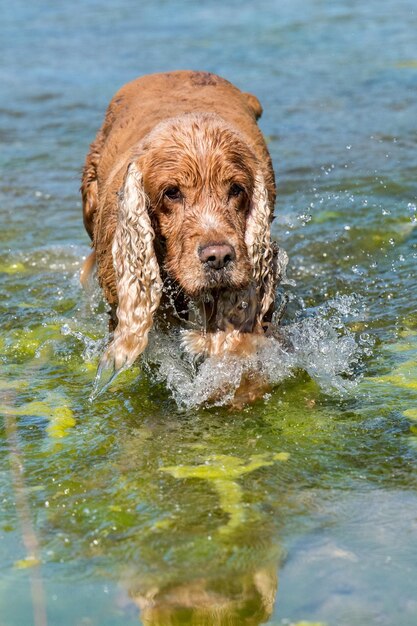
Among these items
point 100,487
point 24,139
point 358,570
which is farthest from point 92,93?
point 358,570

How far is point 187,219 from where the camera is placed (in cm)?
534

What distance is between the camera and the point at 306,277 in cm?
772

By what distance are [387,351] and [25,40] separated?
43.2 ft

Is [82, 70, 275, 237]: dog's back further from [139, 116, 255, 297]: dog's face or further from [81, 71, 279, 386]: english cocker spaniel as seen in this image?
[139, 116, 255, 297]: dog's face

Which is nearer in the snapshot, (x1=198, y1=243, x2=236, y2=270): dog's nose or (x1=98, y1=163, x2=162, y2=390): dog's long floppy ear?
(x1=198, y1=243, x2=236, y2=270): dog's nose

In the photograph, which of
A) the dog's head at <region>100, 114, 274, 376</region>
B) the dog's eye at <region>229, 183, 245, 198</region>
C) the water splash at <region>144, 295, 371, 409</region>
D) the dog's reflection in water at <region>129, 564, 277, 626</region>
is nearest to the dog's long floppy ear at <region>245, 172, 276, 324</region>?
the dog's head at <region>100, 114, 274, 376</region>

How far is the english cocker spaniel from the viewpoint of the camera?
5.29 meters

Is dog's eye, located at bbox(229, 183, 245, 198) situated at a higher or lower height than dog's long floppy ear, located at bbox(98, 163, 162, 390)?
higher

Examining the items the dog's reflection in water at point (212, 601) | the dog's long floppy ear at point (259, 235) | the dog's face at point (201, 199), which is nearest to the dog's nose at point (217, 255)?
the dog's face at point (201, 199)

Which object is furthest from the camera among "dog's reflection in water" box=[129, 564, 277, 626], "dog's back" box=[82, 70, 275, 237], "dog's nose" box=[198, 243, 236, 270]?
"dog's back" box=[82, 70, 275, 237]

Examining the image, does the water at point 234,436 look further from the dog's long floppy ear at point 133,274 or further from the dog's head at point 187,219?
the dog's head at point 187,219

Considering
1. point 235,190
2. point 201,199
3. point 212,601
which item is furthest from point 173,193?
point 212,601

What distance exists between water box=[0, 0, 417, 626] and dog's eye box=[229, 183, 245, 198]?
89 centimetres

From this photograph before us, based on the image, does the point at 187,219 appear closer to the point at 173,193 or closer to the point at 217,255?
the point at 173,193
